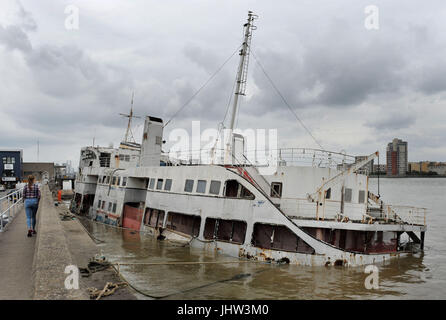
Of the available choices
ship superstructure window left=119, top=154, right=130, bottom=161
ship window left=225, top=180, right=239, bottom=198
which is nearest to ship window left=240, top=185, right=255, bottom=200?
ship window left=225, top=180, right=239, bottom=198

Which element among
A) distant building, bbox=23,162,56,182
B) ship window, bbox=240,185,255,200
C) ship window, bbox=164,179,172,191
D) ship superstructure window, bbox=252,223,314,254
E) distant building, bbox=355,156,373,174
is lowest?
ship superstructure window, bbox=252,223,314,254

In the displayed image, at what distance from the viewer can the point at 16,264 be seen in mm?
8156

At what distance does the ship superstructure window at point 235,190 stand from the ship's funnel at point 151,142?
10648mm

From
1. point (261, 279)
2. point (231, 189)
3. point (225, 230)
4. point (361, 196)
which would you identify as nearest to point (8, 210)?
point (225, 230)

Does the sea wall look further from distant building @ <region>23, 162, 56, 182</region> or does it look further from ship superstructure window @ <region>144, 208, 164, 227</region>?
distant building @ <region>23, 162, 56, 182</region>

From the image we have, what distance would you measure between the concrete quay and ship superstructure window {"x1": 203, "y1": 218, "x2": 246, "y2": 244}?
637 centimetres

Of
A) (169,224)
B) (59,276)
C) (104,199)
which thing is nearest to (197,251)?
(169,224)

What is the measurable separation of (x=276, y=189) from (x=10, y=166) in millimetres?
67944

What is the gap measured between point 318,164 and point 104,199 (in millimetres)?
20179

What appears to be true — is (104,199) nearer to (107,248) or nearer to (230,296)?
(107,248)

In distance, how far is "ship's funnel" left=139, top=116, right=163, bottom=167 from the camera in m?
26.3

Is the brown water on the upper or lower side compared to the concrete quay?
lower

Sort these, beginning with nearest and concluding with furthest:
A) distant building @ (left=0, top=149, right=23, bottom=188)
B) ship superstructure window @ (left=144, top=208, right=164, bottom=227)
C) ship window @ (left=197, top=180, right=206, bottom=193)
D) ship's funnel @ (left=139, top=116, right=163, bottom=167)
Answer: ship window @ (left=197, top=180, right=206, bottom=193), ship superstructure window @ (left=144, top=208, right=164, bottom=227), ship's funnel @ (left=139, top=116, right=163, bottom=167), distant building @ (left=0, top=149, right=23, bottom=188)

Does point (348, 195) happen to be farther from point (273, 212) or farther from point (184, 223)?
point (184, 223)
